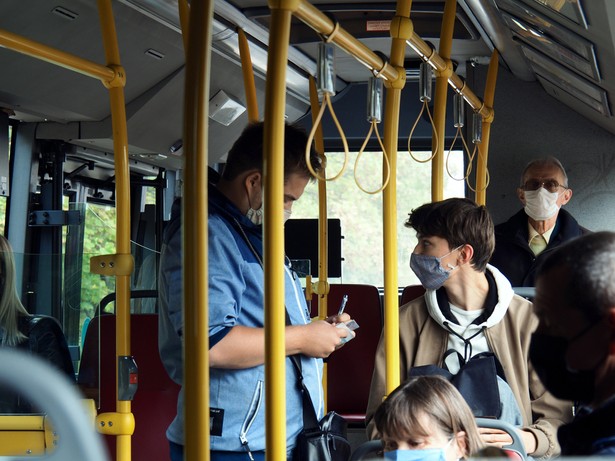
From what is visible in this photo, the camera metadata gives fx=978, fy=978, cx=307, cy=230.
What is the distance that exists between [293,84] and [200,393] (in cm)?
446

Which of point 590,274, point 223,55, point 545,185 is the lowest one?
point 590,274

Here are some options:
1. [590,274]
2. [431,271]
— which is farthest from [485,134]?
[590,274]

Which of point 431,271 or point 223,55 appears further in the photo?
point 223,55

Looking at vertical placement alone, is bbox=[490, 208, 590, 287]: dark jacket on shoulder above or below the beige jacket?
above

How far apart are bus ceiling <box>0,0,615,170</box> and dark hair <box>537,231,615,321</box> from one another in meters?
1.83

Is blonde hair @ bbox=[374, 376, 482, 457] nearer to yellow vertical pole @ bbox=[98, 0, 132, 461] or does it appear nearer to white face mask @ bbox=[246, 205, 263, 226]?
white face mask @ bbox=[246, 205, 263, 226]

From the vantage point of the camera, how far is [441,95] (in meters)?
3.81

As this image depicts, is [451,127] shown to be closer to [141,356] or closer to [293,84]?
[293,84]

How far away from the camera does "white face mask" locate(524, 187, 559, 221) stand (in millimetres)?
5184

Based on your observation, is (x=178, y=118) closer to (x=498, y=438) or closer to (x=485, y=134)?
(x=485, y=134)

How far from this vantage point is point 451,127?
8.01 meters

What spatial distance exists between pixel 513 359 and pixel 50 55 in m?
1.75

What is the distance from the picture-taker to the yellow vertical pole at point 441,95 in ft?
12.4

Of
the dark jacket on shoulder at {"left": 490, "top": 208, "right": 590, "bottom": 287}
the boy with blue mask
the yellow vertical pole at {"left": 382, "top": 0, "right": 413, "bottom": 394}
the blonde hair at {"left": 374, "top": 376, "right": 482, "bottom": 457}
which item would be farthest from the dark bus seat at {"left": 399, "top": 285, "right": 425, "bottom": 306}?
the blonde hair at {"left": 374, "top": 376, "right": 482, "bottom": 457}
